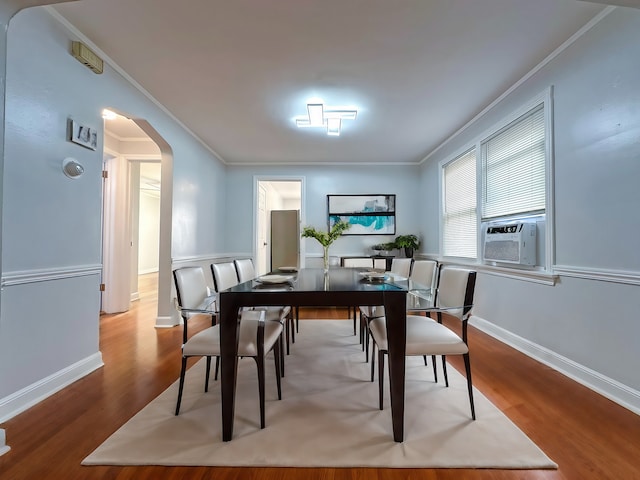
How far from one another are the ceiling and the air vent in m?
0.11

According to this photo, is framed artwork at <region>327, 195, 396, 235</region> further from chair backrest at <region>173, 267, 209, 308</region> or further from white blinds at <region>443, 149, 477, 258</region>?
chair backrest at <region>173, 267, 209, 308</region>

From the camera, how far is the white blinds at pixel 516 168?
2.58 meters

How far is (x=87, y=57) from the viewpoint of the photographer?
217 centimetres

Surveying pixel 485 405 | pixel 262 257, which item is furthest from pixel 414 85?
pixel 262 257

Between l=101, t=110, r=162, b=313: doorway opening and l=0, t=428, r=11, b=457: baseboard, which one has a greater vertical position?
l=101, t=110, r=162, b=313: doorway opening

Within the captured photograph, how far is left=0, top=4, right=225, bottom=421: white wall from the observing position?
5.61 ft

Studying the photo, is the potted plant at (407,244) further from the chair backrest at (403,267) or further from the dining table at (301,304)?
the dining table at (301,304)

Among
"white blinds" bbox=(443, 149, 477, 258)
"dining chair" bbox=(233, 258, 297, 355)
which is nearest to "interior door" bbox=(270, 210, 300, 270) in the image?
"white blinds" bbox=(443, 149, 477, 258)

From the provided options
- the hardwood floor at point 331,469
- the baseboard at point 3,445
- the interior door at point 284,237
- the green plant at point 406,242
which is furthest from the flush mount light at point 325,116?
the interior door at point 284,237

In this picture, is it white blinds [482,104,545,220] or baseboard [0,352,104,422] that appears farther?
white blinds [482,104,545,220]

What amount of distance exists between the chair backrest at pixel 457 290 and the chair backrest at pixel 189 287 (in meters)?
1.48

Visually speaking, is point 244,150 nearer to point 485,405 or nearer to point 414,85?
point 414,85

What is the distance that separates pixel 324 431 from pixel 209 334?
2.71ft

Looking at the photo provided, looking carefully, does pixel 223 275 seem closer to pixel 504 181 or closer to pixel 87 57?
pixel 87 57
